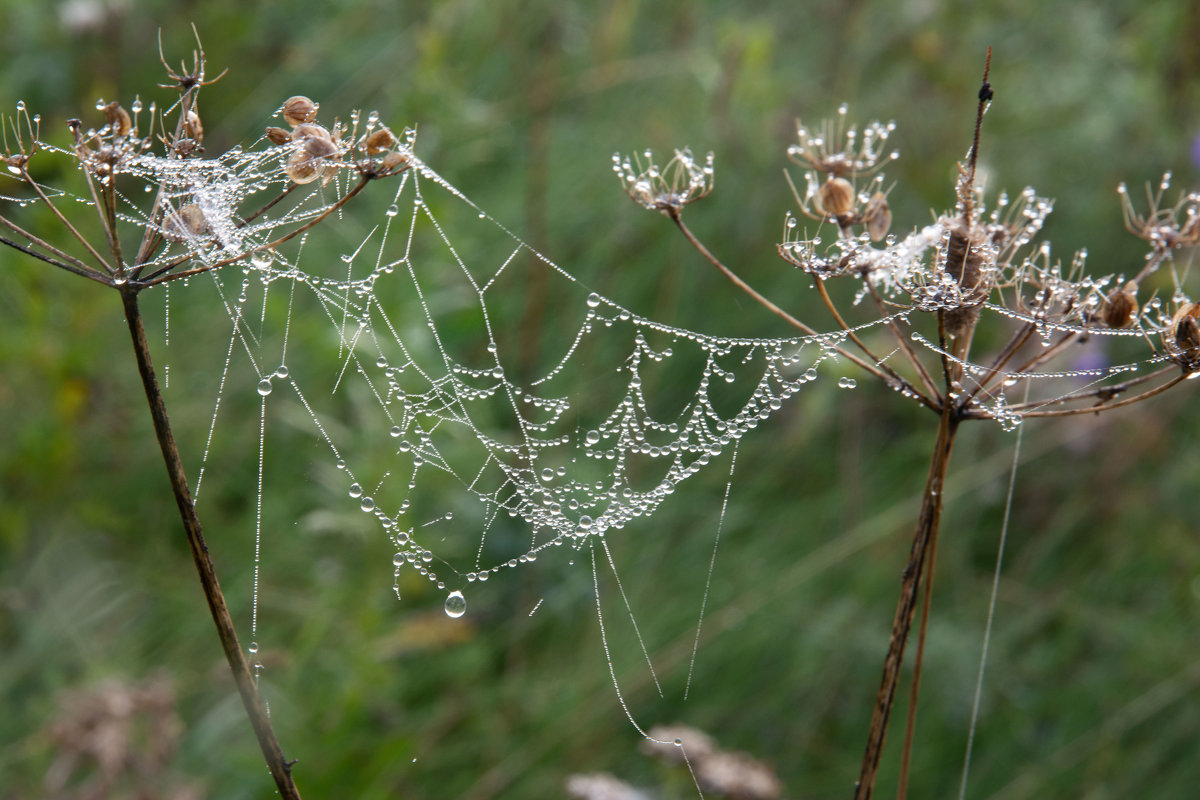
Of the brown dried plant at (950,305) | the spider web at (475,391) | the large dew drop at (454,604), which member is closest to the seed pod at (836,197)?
the brown dried plant at (950,305)

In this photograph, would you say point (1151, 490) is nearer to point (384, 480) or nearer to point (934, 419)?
point (934, 419)

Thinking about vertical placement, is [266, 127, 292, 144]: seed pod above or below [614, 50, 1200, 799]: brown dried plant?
above

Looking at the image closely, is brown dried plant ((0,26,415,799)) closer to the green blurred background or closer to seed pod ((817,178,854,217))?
seed pod ((817,178,854,217))

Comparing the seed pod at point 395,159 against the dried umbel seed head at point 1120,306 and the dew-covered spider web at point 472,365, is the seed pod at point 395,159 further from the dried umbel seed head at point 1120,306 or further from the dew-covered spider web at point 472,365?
the dried umbel seed head at point 1120,306

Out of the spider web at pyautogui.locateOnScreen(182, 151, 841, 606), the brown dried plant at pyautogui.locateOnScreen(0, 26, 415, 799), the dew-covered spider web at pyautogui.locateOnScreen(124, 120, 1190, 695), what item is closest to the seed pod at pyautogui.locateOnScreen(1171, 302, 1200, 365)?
the dew-covered spider web at pyautogui.locateOnScreen(124, 120, 1190, 695)

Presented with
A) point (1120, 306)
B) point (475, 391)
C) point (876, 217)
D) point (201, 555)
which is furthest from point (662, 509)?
point (201, 555)

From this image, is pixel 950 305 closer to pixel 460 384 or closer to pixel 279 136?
pixel 279 136

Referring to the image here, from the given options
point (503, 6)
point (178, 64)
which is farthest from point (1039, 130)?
point (178, 64)
